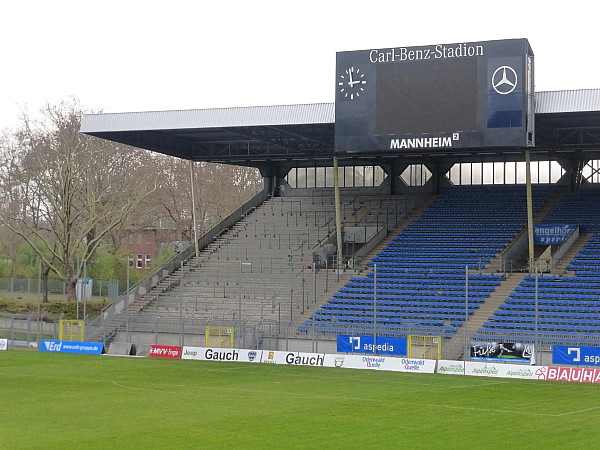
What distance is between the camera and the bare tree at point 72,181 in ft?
Result: 214

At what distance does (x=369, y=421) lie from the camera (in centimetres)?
2602

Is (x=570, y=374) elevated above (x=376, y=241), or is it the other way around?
(x=376, y=241)

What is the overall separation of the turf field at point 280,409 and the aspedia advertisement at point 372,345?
2.72 m

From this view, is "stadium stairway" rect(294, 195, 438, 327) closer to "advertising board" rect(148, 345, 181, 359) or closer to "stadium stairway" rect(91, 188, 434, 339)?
"stadium stairway" rect(91, 188, 434, 339)

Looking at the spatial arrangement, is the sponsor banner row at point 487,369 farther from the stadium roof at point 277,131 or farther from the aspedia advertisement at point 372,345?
the stadium roof at point 277,131

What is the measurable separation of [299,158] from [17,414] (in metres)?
41.8

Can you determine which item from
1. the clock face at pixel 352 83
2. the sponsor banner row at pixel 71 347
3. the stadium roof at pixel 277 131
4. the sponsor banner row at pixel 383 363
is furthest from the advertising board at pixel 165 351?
the clock face at pixel 352 83

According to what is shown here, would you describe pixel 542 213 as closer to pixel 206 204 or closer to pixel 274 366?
pixel 274 366

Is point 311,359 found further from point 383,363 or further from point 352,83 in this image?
point 352,83

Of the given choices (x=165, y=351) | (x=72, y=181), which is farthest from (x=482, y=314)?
(x=72, y=181)

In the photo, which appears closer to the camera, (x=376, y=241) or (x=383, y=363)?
(x=383, y=363)

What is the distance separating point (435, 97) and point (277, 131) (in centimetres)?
1005

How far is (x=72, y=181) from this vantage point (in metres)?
65.6

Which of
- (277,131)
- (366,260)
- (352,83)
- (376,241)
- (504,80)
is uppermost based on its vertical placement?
(352,83)
